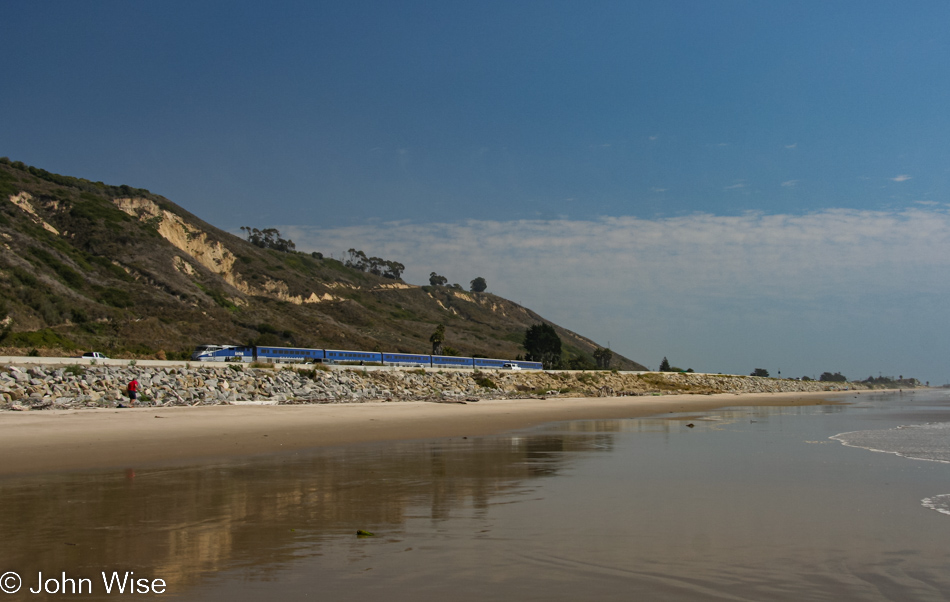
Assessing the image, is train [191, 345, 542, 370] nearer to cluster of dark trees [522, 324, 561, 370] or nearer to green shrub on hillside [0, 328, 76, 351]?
green shrub on hillside [0, 328, 76, 351]

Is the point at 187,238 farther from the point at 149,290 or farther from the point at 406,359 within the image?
the point at 406,359

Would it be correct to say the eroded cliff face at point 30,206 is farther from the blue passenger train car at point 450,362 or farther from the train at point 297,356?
the blue passenger train car at point 450,362

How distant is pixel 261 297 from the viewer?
330 feet

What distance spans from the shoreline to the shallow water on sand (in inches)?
83.4

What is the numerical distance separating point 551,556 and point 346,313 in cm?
11116

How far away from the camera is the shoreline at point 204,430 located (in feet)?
42.6

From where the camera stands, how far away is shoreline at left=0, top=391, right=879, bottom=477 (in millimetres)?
12984

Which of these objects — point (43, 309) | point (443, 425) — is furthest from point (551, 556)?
point (43, 309)

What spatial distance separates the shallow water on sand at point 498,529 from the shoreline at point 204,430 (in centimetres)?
212

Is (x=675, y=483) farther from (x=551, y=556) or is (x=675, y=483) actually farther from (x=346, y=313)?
(x=346, y=313)

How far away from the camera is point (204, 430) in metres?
18.1

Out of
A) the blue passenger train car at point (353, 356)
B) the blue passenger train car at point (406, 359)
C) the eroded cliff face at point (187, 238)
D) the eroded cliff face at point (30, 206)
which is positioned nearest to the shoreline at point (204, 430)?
the blue passenger train car at point (353, 356)

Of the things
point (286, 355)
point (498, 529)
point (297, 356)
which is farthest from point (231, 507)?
point (297, 356)

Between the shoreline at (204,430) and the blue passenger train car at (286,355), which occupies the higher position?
the blue passenger train car at (286,355)
